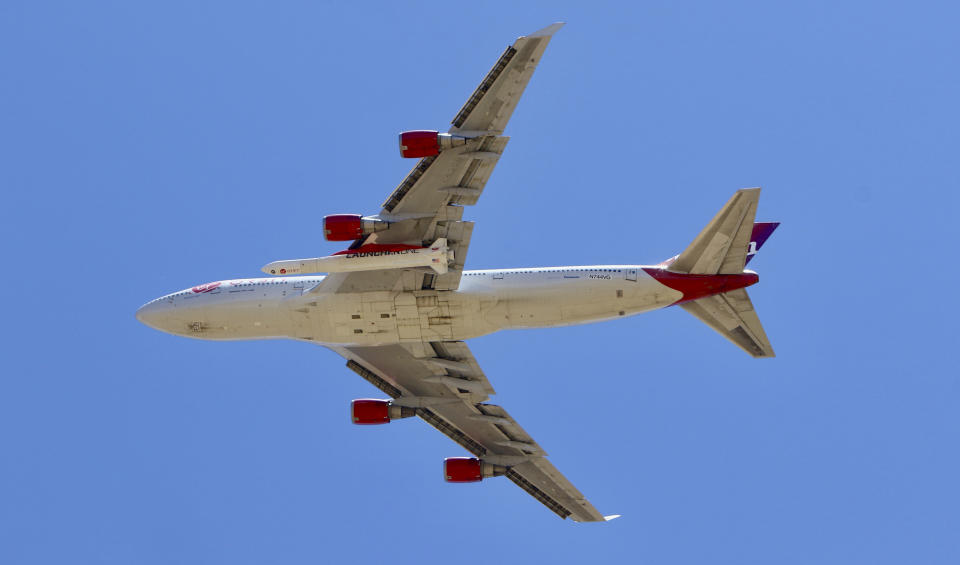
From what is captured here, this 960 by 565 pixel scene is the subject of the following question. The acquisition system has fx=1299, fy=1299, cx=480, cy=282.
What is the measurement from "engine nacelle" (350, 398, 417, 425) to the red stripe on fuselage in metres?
14.4

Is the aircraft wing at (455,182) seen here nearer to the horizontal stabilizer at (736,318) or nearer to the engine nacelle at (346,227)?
the engine nacelle at (346,227)

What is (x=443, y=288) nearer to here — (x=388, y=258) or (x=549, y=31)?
(x=388, y=258)

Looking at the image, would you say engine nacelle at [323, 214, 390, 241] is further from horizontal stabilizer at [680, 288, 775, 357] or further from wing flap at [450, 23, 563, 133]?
horizontal stabilizer at [680, 288, 775, 357]

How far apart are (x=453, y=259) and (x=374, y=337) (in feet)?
18.7

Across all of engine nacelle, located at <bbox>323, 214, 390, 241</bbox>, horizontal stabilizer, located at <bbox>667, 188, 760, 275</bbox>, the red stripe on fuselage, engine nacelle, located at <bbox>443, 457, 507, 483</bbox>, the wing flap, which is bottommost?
engine nacelle, located at <bbox>443, 457, 507, 483</bbox>

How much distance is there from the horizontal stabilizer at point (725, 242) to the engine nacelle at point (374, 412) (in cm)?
1524

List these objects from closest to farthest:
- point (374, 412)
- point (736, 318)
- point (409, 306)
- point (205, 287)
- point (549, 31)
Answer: point (549, 31)
point (736, 318)
point (409, 306)
point (205, 287)
point (374, 412)

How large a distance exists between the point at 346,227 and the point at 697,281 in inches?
566

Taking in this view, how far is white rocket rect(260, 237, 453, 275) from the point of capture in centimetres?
5116

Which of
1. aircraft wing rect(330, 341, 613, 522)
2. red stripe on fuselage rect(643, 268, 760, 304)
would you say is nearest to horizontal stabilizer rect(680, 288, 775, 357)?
red stripe on fuselage rect(643, 268, 760, 304)

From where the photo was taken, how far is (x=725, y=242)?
52344 millimetres

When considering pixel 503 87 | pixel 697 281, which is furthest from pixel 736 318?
pixel 503 87

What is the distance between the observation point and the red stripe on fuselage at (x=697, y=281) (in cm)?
5288

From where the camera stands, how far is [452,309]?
5431 cm
